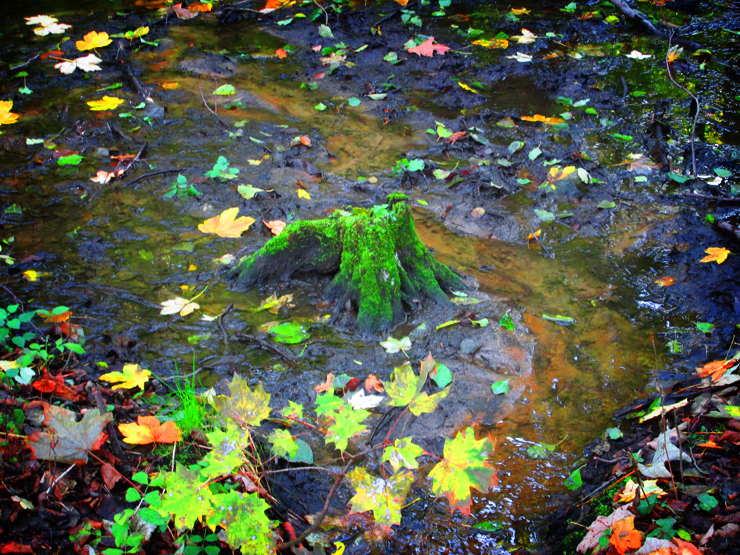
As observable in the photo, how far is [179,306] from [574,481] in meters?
2.89

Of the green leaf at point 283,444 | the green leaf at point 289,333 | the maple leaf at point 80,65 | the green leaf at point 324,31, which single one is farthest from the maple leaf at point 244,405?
the green leaf at point 324,31

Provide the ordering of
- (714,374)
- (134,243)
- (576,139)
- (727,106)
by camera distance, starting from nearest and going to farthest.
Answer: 1. (714,374)
2. (134,243)
3. (576,139)
4. (727,106)

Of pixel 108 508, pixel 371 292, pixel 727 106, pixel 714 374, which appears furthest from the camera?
pixel 727 106

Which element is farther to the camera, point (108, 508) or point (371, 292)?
point (371, 292)

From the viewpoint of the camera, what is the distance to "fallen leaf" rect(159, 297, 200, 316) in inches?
150

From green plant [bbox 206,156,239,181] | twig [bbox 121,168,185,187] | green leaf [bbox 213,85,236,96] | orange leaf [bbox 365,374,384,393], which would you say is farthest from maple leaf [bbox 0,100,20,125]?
orange leaf [bbox 365,374,384,393]

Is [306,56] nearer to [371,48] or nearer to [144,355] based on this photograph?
[371,48]

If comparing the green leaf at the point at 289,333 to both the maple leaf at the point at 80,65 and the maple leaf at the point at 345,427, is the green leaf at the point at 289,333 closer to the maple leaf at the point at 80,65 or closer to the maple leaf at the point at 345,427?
the maple leaf at the point at 345,427

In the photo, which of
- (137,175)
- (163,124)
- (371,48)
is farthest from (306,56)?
(137,175)

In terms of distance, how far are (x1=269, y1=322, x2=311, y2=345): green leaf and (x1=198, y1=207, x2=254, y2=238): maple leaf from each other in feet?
4.08

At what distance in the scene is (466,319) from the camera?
3828 mm

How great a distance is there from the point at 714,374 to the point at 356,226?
246 centimetres

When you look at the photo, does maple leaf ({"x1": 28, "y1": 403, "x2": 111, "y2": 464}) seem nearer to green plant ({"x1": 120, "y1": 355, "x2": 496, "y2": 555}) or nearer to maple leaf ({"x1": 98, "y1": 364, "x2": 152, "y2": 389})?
green plant ({"x1": 120, "y1": 355, "x2": 496, "y2": 555})

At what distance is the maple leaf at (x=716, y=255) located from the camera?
4293 millimetres
